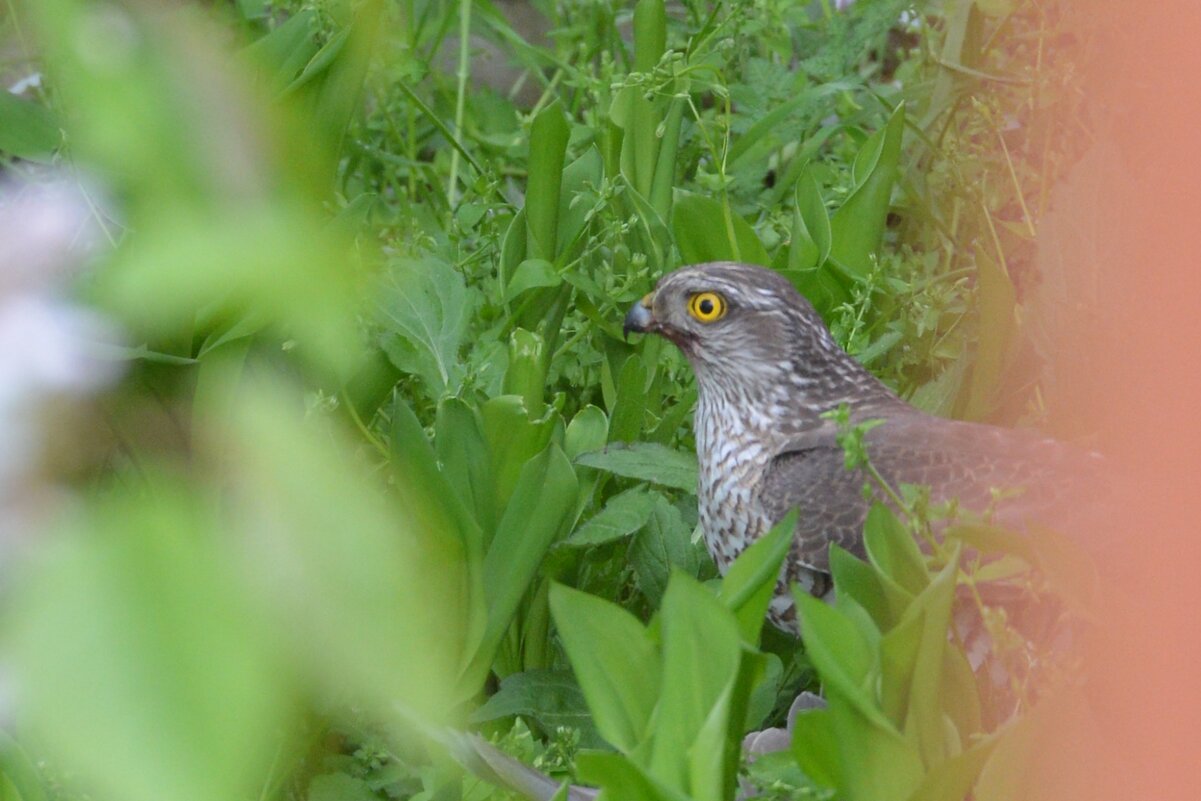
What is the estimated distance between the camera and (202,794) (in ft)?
1.15

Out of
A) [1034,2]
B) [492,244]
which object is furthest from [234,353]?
[1034,2]

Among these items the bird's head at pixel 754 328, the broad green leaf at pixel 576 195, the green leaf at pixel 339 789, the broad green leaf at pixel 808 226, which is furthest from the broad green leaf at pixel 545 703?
the broad green leaf at pixel 808 226

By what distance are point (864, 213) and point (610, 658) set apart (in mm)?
1605

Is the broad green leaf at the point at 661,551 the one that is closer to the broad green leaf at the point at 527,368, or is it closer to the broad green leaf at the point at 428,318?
the broad green leaf at the point at 527,368

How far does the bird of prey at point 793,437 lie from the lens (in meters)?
1.92

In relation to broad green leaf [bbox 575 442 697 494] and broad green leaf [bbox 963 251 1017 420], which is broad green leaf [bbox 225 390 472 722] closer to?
broad green leaf [bbox 575 442 697 494]

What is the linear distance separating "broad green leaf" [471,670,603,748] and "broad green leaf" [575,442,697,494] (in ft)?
1.09

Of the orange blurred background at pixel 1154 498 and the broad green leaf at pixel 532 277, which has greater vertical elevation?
the orange blurred background at pixel 1154 498

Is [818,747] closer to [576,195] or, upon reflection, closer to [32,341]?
[32,341]

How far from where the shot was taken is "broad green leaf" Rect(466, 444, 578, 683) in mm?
1927

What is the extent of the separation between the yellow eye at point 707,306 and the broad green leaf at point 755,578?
1174 millimetres

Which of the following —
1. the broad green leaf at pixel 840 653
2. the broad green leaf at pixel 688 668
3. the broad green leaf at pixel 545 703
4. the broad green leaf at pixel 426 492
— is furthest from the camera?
the broad green leaf at pixel 545 703

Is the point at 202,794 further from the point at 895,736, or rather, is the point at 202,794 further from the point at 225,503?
the point at 895,736

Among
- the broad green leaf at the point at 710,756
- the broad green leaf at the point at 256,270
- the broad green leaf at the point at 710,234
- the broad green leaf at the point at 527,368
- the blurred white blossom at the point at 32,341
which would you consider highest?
the broad green leaf at the point at 256,270
